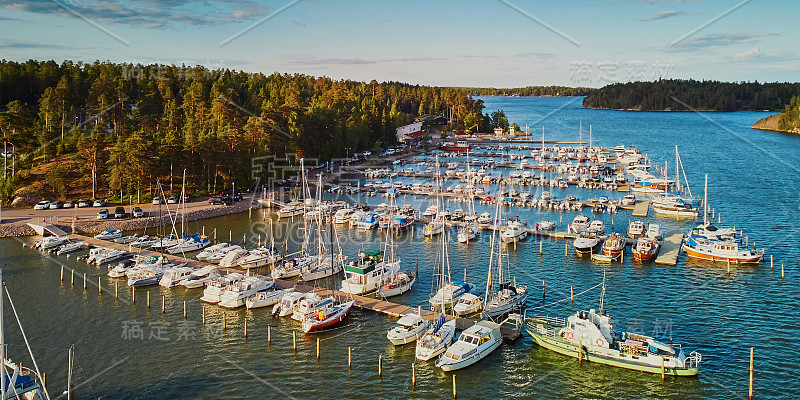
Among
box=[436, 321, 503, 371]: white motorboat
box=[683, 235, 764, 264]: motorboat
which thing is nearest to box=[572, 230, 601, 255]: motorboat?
box=[683, 235, 764, 264]: motorboat

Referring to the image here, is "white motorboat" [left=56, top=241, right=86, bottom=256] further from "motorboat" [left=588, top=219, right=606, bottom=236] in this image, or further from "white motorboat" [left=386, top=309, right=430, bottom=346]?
"motorboat" [left=588, top=219, right=606, bottom=236]

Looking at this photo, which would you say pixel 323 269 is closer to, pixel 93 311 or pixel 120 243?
pixel 93 311

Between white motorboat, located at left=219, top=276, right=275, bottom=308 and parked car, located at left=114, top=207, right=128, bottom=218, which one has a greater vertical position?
parked car, located at left=114, top=207, right=128, bottom=218

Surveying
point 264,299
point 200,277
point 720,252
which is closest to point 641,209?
point 720,252

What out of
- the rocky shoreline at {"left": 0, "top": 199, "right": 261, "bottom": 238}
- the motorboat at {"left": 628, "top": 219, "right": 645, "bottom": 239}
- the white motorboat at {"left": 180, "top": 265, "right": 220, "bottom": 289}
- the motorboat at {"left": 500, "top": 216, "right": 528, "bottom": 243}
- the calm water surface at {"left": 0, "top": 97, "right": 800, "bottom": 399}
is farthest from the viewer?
the rocky shoreline at {"left": 0, "top": 199, "right": 261, "bottom": 238}

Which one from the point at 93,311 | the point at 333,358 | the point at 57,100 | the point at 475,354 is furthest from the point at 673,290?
the point at 57,100

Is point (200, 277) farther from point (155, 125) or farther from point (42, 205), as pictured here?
point (155, 125)

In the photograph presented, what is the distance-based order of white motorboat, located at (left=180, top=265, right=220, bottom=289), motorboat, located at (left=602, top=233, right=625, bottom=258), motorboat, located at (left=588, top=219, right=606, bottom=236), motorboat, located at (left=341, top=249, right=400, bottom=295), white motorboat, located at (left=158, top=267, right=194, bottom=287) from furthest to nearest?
motorboat, located at (left=588, top=219, right=606, bottom=236), motorboat, located at (left=602, top=233, right=625, bottom=258), white motorboat, located at (left=158, top=267, right=194, bottom=287), white motorboat, located at (left=180, top=265, right=220, bottom=289), motorboat, located at (left=341, top=249, right=400, bottom=295)

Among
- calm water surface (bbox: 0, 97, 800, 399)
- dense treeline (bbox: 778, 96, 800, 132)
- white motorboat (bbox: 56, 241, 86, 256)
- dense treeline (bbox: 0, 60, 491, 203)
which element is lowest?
calm water surface (bbox: 0, 97, 800, 399)

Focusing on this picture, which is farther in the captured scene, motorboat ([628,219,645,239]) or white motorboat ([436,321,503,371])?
motorboat ([628,219,645,239])
